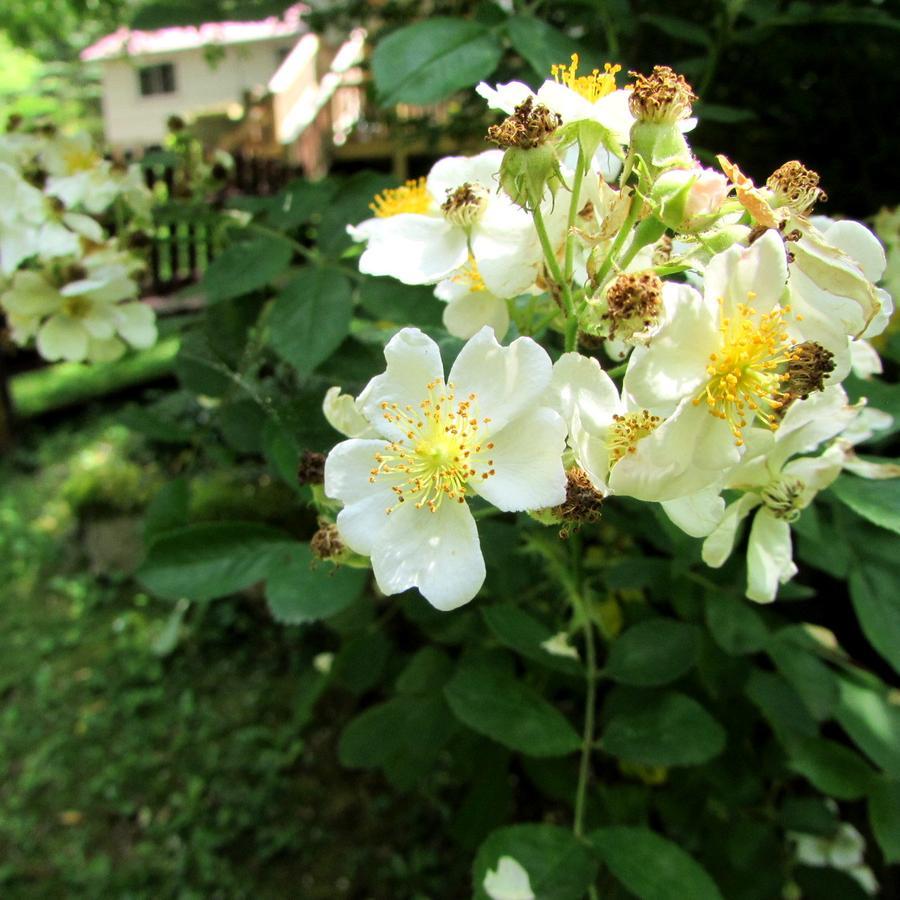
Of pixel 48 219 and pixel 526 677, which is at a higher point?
pixel 48 219

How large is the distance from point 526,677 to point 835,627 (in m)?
0.63

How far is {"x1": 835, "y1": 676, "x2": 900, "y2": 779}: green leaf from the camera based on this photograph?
1047 mm

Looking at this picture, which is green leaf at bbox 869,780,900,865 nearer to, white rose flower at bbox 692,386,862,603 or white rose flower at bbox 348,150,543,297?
white rose flower at bbox 692,386,862,603

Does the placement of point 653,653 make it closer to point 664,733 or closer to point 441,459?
point 664,733

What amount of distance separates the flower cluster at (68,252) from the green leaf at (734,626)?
0.92 metres

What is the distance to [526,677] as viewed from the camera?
131cm

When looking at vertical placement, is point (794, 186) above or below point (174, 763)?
above

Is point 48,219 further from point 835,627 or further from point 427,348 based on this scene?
point 835,627

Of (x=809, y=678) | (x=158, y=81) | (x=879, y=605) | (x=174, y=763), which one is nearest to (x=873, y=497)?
(x=879, y=605)

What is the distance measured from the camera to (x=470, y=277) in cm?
80

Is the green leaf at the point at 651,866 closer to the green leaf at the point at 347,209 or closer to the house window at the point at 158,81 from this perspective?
the green leaf at the point at 347,209

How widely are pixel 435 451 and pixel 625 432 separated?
0.16 meters

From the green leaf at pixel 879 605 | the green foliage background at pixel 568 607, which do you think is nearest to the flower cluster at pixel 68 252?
the green foliage background at pixel 568 607

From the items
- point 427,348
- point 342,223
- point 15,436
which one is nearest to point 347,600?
point 427,348
